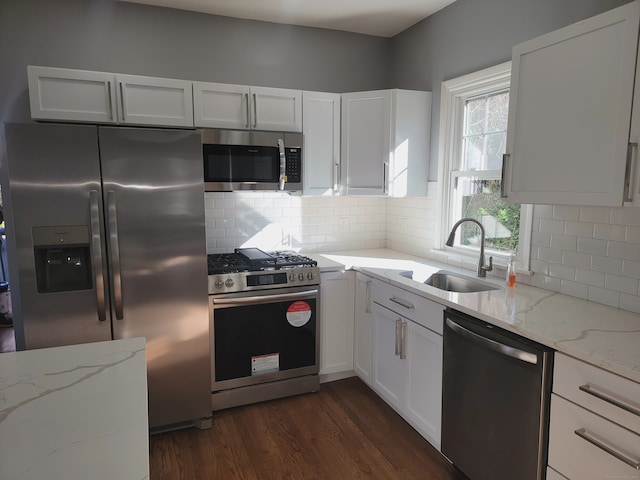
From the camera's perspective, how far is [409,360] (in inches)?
97.1

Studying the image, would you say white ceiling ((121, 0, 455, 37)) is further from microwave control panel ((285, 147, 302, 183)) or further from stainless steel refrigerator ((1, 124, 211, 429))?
stainless steel refrigerator ((1, 124, 211, 429))

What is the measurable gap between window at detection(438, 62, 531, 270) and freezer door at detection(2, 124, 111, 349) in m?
2.26

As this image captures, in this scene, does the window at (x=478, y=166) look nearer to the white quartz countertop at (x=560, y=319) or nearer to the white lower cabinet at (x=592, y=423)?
the white quartz countertop at (x=560, y=319)

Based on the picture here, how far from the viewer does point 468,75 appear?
274cm

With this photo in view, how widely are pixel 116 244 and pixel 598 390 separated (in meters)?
2.25

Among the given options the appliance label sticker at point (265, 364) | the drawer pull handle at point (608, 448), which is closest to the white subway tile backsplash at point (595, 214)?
the drawer pull handle at point (608, 448)

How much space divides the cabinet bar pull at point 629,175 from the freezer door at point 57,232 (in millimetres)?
2394

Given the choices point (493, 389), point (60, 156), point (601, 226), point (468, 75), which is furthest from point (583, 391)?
point (60, 156)

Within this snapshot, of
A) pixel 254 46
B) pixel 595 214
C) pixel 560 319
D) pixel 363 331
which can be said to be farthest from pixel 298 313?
pixel 254 46

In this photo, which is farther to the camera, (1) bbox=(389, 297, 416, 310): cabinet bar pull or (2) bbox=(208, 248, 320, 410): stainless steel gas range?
(2) bbox=(208, 248, 320, 410): stainless steel gas range

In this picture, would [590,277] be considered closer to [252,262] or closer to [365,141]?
[365,141]

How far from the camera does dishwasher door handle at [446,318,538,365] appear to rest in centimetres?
163

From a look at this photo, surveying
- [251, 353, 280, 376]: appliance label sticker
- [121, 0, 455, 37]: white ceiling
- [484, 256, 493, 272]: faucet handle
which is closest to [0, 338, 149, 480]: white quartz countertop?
[251, 353, 280, 376]: appliance label sticker

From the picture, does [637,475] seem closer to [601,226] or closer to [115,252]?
[601,226]
